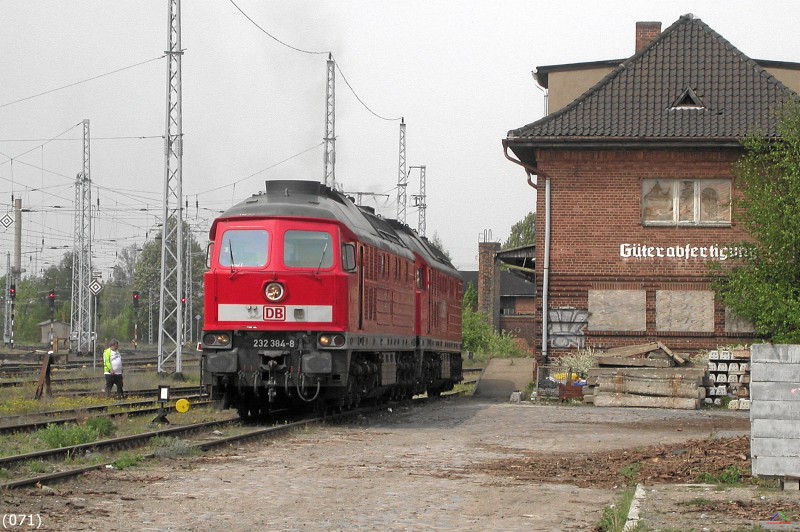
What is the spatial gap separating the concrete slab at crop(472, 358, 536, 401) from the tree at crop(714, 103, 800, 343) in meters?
6.14

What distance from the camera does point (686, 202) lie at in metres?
26.8

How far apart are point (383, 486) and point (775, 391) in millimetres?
3750

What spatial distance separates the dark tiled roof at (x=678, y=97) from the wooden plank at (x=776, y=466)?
53.4 feet

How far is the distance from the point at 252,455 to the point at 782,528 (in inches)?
275

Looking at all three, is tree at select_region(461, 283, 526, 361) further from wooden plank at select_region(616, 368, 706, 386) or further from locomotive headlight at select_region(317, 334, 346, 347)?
locomotive headlight at select_region(317, 334, 346, 347)

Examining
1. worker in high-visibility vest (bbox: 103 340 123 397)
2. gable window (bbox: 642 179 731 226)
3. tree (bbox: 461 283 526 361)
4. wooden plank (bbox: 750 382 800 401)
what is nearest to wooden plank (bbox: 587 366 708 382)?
gable window (bbox: 642 179 731 226)

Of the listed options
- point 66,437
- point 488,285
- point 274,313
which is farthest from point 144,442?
point 488,285

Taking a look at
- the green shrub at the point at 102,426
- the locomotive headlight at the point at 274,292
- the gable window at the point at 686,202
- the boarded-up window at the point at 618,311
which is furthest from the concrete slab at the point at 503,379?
the green shrub at the point at 102,426

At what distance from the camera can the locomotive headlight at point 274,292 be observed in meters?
18.0

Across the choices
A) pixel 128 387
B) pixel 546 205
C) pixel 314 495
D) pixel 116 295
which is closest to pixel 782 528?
pixel 314 495

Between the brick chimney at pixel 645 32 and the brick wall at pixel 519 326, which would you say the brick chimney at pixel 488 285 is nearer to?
the brick wall at pixel 519 326

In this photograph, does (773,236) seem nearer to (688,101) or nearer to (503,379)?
(688,101)

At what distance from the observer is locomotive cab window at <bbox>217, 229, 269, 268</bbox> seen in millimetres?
18253

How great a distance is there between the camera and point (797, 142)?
2378 centimetres
